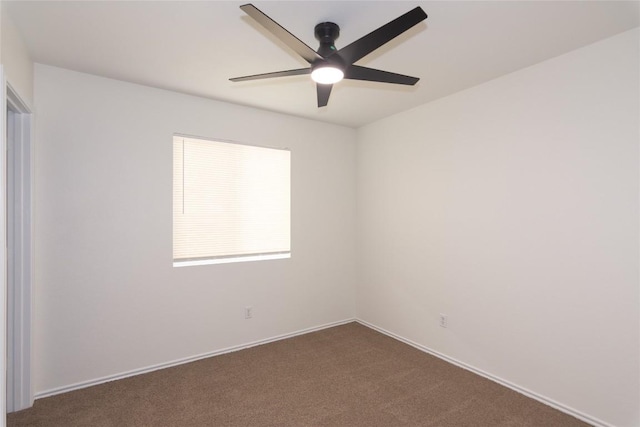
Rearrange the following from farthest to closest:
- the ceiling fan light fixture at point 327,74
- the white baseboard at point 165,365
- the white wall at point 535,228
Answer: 1. the white baseboard at point 165,365
2. the white wall at point 535,228
3. the ceiling fan light fixture at point 327,74

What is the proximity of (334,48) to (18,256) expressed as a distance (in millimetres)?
2687

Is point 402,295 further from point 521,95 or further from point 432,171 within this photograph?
point 521,95

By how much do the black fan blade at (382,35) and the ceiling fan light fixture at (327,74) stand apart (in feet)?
0.26

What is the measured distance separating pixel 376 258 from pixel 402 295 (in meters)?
0.59

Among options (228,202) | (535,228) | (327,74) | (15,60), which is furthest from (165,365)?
(535,228)

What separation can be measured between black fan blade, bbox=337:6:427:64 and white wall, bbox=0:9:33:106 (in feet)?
6.49

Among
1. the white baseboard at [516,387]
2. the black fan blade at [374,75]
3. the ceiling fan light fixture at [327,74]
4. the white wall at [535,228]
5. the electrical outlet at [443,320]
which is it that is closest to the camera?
the ceiling fan light fixture at [327,74]

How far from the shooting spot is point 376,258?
4.20 m

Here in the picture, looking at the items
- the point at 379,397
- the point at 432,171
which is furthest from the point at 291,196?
the point at 379,397

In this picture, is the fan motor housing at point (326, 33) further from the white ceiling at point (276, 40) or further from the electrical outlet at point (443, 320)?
the electrical outlet at point (443, 320)

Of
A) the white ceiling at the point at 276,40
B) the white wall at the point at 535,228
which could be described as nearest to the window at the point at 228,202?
the white ceiling at the point at 276,40

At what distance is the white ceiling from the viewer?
1.92m

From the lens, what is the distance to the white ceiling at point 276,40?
1919mm

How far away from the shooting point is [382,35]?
167cm
